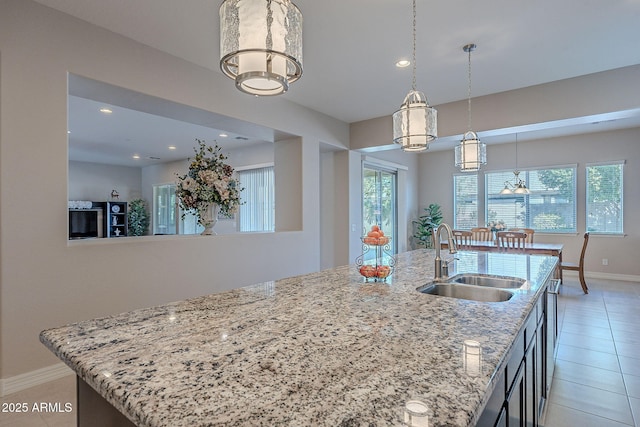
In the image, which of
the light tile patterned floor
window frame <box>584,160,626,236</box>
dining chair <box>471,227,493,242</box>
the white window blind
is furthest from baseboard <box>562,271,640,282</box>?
the white window blind

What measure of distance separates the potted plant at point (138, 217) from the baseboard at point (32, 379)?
24.4 feet

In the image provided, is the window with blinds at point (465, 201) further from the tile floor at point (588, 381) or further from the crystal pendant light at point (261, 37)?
the crystal pendant light at point (261, 37)

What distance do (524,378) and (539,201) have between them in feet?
21.6

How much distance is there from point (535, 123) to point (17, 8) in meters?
5.06

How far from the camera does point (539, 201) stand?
6.89 metres

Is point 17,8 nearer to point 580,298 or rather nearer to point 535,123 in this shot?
point 535,123

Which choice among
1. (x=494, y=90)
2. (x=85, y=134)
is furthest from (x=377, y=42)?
(x=85, y=134)

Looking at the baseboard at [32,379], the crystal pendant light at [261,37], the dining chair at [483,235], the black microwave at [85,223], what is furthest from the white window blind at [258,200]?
the crystal pendant light at [261,37]

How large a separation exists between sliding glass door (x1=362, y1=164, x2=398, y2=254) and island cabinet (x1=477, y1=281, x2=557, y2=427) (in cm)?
417

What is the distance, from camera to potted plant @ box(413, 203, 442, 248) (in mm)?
7828

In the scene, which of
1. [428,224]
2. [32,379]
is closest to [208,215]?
[32,379]

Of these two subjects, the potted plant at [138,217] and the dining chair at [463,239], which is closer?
the dining chair at [463,239]

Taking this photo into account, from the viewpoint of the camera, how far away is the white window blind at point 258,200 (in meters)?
7.05

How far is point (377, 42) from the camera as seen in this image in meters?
3.00
